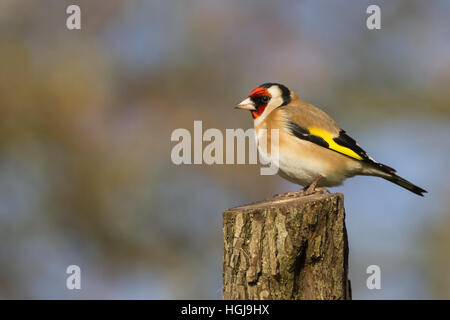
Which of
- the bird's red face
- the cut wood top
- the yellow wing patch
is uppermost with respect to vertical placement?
the bird's red face

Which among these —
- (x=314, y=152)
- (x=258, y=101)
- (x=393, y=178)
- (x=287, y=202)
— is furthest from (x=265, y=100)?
(x=287, y=202)

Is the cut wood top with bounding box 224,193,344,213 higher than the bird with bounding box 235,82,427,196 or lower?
lower

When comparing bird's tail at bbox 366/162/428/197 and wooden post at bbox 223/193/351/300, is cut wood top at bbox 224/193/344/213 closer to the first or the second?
wooden post at bbox 223/193/351/300

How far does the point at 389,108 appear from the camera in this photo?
32.5 ft

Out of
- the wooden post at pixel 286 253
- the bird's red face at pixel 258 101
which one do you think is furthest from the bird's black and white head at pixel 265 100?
the wooden post at pixel 286 253

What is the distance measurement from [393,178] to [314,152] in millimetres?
877

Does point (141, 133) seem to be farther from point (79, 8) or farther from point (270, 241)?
point (270, 241)

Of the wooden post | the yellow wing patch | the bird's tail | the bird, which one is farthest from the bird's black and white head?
the wooden post

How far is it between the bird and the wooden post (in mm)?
1276

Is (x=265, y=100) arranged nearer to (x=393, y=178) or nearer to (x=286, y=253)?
(x=393, y=178)

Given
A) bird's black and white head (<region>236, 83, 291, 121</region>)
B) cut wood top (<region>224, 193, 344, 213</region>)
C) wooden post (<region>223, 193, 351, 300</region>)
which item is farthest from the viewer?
bird's black and white head (<region>236, 83, 291, 121</region>)

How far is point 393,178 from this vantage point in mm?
6410

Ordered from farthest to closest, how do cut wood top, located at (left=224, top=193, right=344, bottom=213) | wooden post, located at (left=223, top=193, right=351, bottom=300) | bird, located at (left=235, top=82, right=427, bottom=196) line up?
bird, located at (left=235, top=82, right=427, bottom=196) < cut wood top, located at (left=224, top=193, right=344, bottom=213) < wooden post, located at (left=223, top=193, right=351, bottom=300)

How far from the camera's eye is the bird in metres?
6.22
